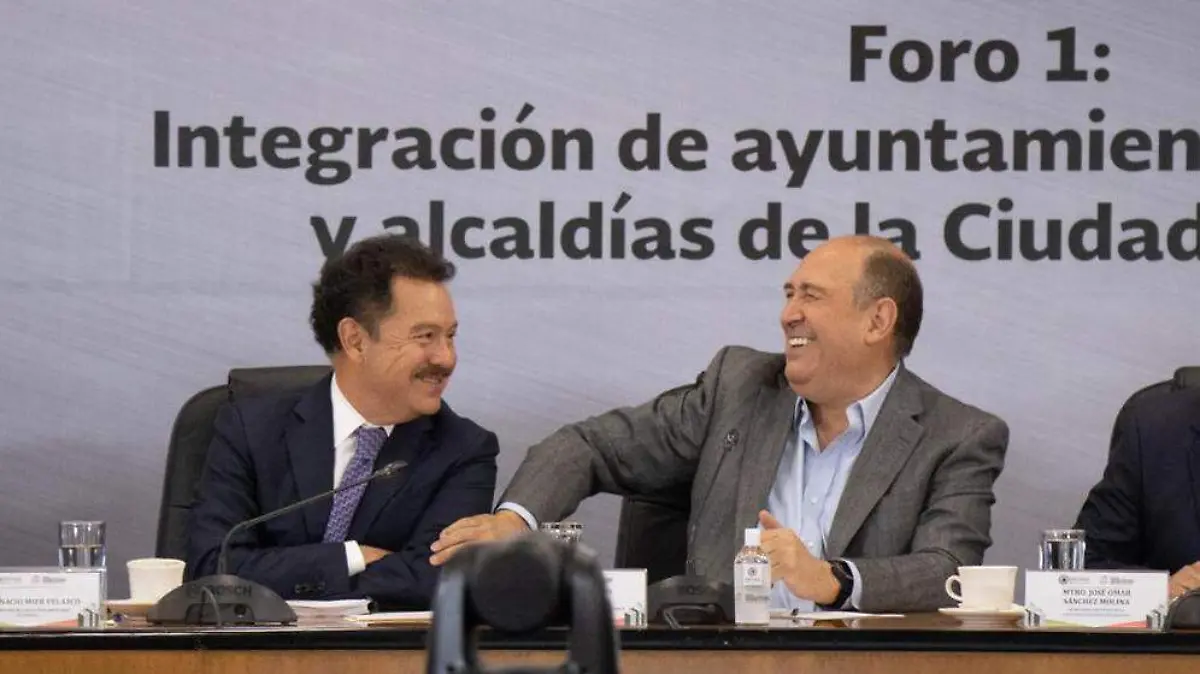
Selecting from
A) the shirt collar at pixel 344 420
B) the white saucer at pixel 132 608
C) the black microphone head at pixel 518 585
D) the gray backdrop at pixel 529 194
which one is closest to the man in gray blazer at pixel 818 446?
the shirt collar at pixel 344 420

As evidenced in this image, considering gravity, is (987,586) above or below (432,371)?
below

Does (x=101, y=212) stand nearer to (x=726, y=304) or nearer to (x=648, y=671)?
(x=726, y=304)

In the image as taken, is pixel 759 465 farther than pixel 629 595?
Yes

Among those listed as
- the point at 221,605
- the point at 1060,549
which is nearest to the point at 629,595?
the point at 221,605

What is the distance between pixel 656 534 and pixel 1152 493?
100 cm

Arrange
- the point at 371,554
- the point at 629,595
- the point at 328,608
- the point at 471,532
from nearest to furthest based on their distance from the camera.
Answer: the point at 629,595
the point at 328,608
the point at 471,532
the point at 371,554

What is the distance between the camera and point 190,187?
4.84 metres

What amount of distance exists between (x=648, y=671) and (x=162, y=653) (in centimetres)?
69

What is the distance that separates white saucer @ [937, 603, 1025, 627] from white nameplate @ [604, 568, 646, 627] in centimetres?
49

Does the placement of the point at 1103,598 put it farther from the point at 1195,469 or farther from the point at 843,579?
the point at 1195,469

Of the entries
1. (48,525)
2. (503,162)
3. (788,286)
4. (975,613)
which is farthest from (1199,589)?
(48,525)

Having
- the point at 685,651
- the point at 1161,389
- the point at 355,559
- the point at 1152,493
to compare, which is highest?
the point at 1161,389

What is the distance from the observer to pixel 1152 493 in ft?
13.1

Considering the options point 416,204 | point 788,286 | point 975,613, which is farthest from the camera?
point 416,204
